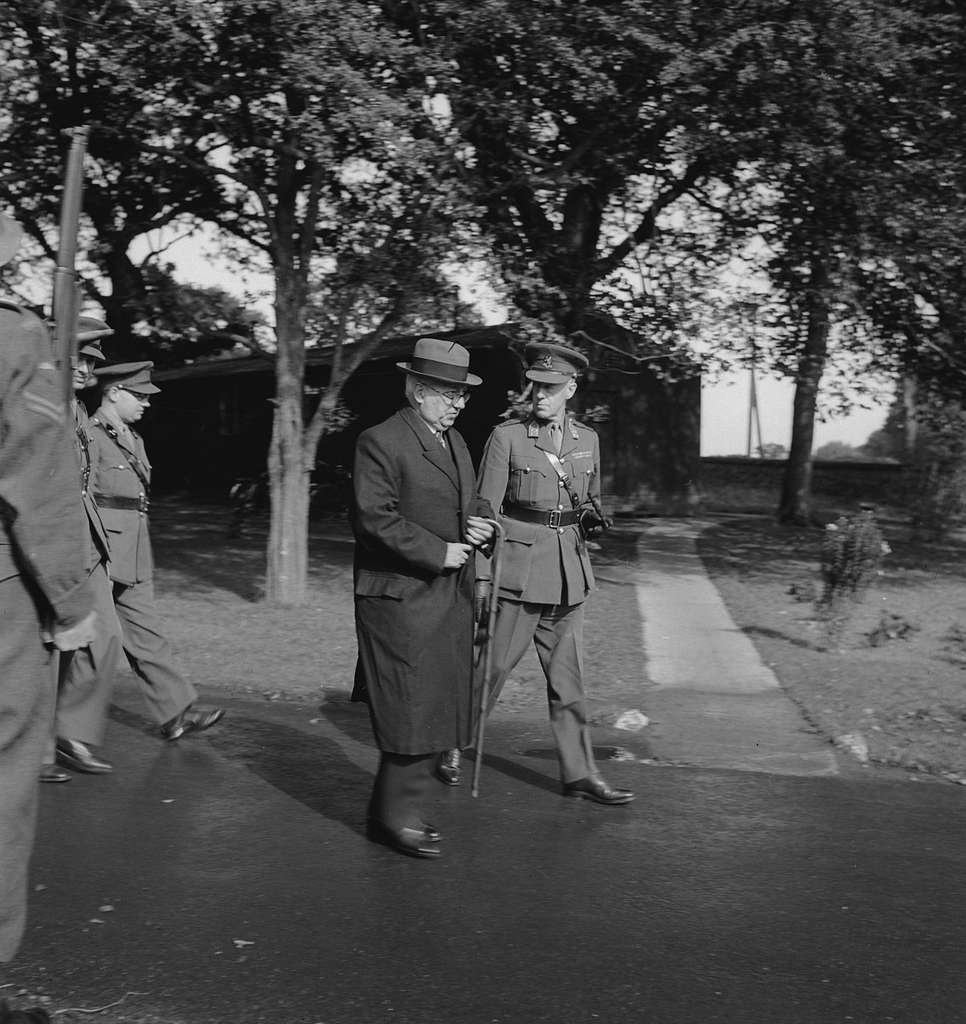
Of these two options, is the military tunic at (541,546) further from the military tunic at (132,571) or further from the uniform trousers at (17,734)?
the uniform trousers at (17,734)

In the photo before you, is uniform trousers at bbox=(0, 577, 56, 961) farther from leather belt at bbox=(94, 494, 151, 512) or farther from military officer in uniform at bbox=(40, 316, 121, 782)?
leather belt at bbox=(94, 494, 151, 512)

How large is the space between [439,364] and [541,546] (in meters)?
1.28

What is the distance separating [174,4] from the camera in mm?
9977

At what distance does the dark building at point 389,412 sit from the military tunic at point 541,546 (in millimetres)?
9260

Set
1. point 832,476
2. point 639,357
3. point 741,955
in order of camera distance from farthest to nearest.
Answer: point 832,476 → point 639,357 → point 741,955

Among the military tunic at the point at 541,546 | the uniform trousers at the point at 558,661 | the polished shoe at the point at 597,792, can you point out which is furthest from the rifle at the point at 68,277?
the polished shoe at the point at 597,792

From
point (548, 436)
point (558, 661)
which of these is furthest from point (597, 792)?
point (548, 436)

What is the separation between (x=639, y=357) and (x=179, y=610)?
5.01 metres

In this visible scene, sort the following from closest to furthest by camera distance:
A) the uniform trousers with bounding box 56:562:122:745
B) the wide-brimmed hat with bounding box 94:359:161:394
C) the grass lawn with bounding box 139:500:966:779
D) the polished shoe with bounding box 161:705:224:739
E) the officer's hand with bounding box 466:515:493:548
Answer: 1. the officer's hand with bounding box 466:515:493:548
2. the uniform trousers with bounding box 56:562:122:745
3. the wide-brimmed hat with bounding box 94:359:161:394
4. the polished shoe with bounding box 161:705:224:739
5. the grass lawn with bounding box 139:500:966:779

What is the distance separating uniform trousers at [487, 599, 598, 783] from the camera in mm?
5656

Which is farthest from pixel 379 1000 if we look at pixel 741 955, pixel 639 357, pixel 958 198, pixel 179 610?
pixel 958 198

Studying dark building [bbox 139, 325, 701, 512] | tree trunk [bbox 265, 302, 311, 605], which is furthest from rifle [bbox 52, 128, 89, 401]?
dark building [bbox 139, 325, 701, 512]

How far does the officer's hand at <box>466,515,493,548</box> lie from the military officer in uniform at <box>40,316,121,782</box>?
204cm

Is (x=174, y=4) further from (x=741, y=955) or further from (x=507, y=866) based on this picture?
(x=741, y=955)
